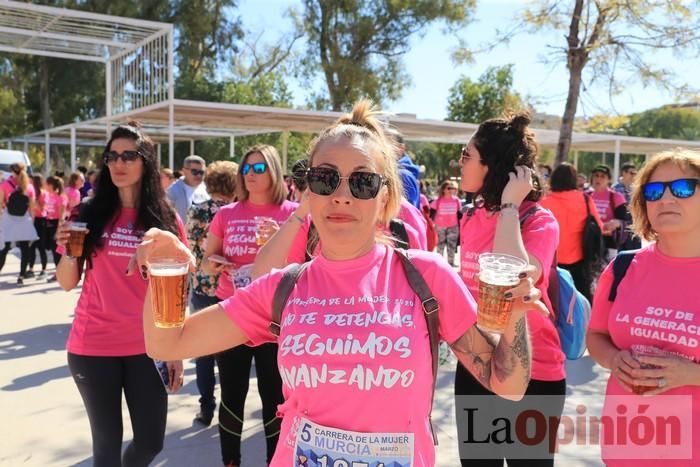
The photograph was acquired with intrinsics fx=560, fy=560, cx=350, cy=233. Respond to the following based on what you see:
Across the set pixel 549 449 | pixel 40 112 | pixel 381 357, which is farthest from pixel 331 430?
pixel 40 112

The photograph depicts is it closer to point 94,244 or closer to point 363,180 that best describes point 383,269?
point 363,180

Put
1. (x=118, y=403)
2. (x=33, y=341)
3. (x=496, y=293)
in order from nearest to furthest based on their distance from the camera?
(x=496, y=293) → (x=118, y=403) → (x=33, y=341)

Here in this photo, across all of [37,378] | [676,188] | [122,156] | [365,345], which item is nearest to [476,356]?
[365,345]

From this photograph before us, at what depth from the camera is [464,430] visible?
2.78 meters

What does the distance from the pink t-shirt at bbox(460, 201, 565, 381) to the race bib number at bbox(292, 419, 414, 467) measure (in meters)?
0.96

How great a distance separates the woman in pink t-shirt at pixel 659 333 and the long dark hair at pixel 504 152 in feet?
1.63

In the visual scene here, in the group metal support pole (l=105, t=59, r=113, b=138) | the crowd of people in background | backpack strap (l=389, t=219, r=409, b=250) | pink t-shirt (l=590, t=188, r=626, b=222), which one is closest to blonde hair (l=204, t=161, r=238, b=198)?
the crowd of people in background

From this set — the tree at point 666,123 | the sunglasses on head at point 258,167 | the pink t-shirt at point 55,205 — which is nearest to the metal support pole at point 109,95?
the pink t-shirt at point 55,205

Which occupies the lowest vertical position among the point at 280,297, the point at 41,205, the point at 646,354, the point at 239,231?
the point at 41,205

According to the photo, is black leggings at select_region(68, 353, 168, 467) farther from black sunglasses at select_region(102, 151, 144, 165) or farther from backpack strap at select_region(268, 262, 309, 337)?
backpack strap at select_region(268, 262, 309, 337)

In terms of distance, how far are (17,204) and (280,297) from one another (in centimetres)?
1031

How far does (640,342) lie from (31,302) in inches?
340

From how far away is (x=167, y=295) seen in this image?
1730 mm

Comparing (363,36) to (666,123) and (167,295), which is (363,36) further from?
(666,123)
